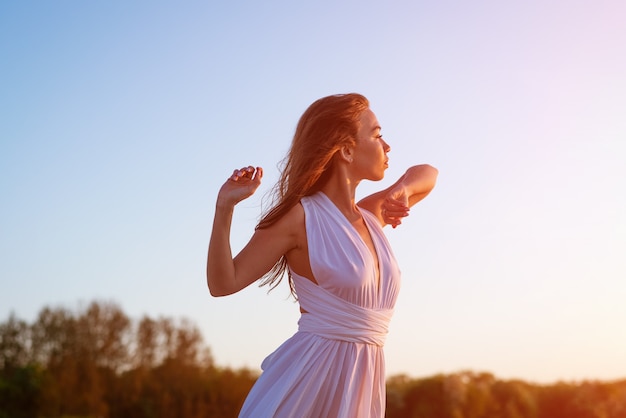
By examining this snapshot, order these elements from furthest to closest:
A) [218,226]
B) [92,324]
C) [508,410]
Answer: [92,324]
[508,410]
[218,226]

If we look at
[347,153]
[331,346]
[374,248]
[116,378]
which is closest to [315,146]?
[347,153]

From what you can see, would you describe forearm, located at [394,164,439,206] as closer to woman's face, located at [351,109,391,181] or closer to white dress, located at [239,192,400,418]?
woman's face, located at [351,109,391,181]

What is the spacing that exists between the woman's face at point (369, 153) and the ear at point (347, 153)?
0.02m

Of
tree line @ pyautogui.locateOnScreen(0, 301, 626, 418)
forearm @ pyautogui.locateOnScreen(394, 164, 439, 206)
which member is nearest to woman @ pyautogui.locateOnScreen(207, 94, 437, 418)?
forearm @ pyautogui.locateOnScreen(394, 164, 439, 206)

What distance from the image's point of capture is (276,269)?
377cm

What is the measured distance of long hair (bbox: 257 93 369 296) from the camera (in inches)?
151

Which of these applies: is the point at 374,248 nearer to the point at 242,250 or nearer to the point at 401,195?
the point at 242,250

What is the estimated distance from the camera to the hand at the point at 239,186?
11.4 ft

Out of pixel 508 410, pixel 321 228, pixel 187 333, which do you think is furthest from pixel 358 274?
pixel 187 333

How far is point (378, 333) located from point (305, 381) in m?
0.40

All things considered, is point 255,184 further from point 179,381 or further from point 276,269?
point 179,381

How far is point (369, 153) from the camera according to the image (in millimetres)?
3908

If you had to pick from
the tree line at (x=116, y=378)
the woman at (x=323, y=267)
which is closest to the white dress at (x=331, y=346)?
the woman at (x=323, y=267)

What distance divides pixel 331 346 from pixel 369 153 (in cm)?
95
